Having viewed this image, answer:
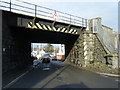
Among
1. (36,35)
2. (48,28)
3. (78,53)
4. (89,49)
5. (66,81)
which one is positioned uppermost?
(48,28)

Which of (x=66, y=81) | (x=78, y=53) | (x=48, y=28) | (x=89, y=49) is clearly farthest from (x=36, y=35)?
(x=66, y=81)

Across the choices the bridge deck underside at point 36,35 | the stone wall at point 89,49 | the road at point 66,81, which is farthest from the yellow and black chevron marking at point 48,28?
the road at point 66,81

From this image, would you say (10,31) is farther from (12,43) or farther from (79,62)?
→ (79,62)

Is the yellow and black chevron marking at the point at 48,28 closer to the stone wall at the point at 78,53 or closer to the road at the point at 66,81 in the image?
the stone wall at the point at 78,53

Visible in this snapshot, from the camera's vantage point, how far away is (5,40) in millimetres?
15422

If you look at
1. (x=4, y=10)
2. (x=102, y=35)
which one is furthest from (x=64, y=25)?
(x=4, y=10)

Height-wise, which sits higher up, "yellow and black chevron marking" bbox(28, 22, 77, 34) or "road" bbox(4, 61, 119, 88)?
"yellow and black chevron marking" bbox(28, 22, 77, 34)

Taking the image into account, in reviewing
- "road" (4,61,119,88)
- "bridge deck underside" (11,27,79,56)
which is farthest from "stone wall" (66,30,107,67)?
"road" (4,61,119,88)

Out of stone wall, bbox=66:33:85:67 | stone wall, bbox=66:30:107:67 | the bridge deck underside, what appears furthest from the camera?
stone wall, bbox=66:33:85:67

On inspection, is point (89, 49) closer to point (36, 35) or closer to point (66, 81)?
point (36, 35)

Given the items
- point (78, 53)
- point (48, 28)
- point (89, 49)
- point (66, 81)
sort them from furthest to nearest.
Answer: point (78, 53) < point (89, 49) < point (48, 28) < point (66, 81)

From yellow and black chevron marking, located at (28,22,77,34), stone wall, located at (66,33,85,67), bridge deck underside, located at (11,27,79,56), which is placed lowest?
stone wall, located at (66,33,85,67)

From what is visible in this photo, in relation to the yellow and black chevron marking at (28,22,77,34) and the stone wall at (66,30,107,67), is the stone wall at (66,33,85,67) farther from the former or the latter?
the yellow and black chevron marking at (28,22,77,34)

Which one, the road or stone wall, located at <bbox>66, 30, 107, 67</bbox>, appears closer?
the road
